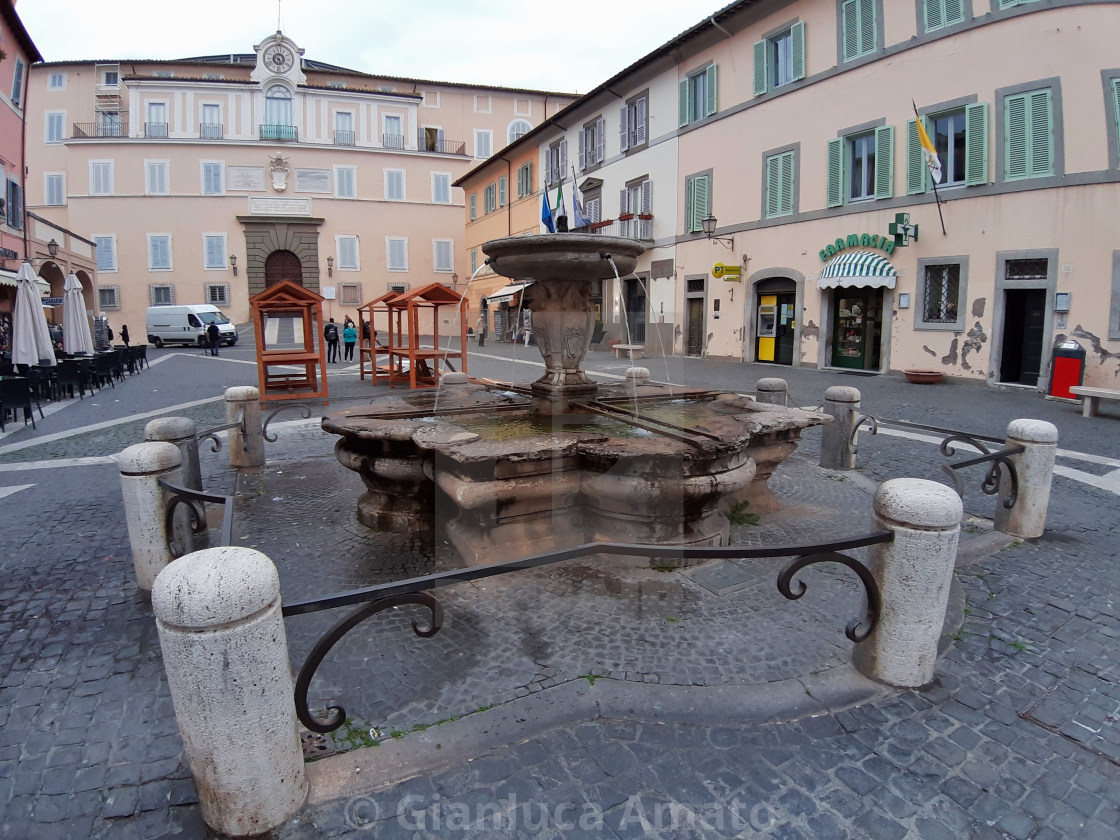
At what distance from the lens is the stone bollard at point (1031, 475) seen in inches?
181

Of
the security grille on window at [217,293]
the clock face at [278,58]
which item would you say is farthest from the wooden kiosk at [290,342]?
the clock face at [278,58]

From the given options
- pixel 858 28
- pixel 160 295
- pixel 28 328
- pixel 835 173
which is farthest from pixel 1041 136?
pixel 160 295

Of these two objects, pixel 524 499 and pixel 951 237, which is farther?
pixel 951 237

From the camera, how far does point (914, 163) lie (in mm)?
14602

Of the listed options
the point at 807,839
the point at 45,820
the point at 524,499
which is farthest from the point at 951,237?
the point at 45,820

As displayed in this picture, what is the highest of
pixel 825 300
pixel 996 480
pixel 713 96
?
pixel 713 96

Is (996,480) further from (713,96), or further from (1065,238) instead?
(713,96)

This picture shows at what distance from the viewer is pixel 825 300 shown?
1727 centimetres

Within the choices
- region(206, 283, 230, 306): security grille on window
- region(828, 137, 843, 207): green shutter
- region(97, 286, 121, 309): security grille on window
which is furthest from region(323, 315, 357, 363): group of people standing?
region(97, 286, 121, 309): security grille on window

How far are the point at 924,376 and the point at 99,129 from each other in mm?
43863

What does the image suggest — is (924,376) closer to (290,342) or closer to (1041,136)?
(1041,136)

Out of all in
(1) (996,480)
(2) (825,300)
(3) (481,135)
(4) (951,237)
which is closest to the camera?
(1) (996,480)

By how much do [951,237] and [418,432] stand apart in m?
13.9

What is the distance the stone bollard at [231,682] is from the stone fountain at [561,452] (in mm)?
1855
